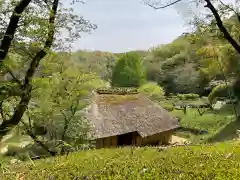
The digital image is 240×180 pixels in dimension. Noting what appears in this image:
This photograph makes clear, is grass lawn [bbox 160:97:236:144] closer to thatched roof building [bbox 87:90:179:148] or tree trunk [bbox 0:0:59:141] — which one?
thatched roof building [bbox 87:90:179:148]

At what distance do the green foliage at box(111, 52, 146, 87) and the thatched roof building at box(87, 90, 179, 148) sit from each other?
18.8m

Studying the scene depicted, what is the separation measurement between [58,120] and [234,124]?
1289cm

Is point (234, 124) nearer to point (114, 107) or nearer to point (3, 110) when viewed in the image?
point (114, 107)

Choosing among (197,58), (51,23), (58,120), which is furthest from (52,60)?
(197,58)

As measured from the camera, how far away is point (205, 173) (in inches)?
174

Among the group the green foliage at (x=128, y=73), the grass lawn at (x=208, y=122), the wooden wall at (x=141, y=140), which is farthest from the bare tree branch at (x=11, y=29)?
the green foliage at (x=128, y=73)

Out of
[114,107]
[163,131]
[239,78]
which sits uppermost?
[239,78]

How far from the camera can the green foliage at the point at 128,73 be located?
4494cm

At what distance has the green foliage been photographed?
44.9m

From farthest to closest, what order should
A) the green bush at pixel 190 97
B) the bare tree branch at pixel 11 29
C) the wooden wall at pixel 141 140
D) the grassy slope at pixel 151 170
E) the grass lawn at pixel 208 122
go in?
the green bush at pixel 190 97
the grass lawn at pixel 208 122
the wooden wall at pixel 141 140
the bare tree branch at pixel 11 29
the grassy slope at pixel 151 170

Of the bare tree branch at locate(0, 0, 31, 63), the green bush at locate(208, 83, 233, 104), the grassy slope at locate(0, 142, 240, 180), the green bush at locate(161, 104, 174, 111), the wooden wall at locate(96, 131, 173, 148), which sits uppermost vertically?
the bare tree branch at locate(0, 0, 31, 63)

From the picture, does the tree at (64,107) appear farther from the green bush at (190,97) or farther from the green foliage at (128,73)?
the green foliage at (128,73)

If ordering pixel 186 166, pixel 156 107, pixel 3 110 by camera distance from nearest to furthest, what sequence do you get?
pixel 186 166, pixel 3 110, pixel 156 107

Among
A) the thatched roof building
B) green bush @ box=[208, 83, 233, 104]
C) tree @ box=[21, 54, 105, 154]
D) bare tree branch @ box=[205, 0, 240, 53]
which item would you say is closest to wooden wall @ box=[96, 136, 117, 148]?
the thatched roof building
